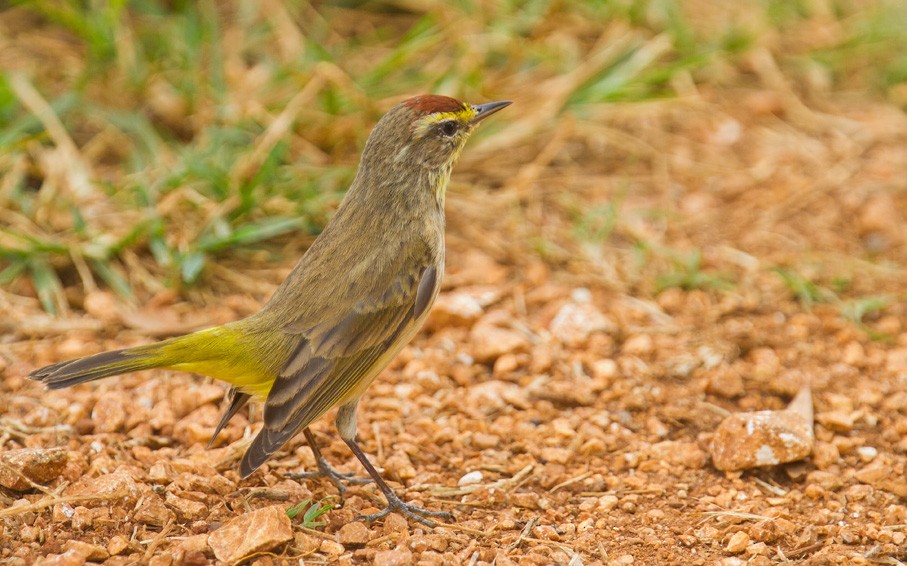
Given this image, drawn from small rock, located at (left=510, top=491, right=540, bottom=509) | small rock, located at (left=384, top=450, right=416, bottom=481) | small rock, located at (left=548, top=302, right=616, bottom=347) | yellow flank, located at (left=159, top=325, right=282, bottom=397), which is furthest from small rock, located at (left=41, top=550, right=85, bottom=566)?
small rock, located at (left=548, top=302, right=616, bottom=347)

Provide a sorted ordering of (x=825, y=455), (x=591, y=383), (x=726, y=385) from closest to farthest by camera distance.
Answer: (x=825, y=455), (x=726, y=385), (x=591, y=383)

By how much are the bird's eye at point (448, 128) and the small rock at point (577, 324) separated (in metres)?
1.36

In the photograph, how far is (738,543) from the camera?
410 cm

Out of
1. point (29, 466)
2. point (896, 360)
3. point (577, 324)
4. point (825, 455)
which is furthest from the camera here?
point (577, 324)

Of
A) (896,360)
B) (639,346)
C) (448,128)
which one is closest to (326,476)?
(448,128)

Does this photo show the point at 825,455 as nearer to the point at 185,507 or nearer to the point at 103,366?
the point at 185,507

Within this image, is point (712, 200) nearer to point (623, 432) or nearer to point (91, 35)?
point (623, 432)

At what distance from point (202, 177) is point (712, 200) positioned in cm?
351

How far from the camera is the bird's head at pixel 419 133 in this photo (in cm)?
505

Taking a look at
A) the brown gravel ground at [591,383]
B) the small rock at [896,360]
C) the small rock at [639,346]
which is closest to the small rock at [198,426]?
the brown gravel ground at [591,383]

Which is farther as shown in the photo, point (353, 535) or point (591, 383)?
point (591, 383)

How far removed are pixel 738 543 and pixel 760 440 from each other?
67 centimetres

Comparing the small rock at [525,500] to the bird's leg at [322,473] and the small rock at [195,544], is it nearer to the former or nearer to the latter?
the bird's leg at [322,473]

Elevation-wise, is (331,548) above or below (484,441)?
above
